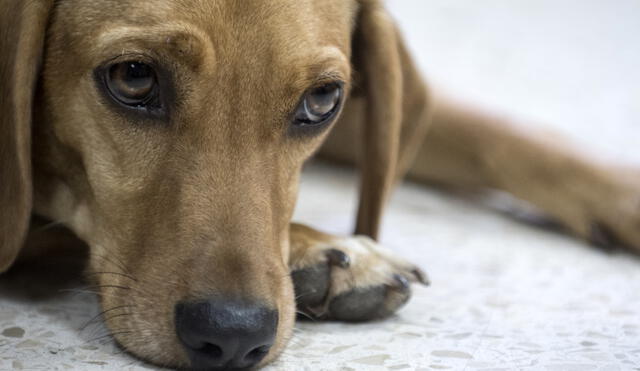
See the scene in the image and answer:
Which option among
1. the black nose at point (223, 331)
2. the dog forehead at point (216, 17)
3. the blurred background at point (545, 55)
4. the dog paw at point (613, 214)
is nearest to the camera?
the black nose at point (223, 331)

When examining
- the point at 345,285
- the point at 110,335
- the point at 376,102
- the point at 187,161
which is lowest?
the point at 110,335

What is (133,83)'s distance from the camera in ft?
7.20

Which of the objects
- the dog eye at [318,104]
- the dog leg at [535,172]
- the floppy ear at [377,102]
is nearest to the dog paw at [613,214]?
the dog leg at [535,172]

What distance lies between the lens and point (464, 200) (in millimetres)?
4133

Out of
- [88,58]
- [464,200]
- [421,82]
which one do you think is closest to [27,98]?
[88,58]

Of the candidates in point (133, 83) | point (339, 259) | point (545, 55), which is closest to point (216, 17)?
point (133, 83)

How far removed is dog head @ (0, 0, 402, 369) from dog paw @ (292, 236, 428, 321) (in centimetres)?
9

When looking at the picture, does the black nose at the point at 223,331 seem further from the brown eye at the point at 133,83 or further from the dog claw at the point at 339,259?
the brown eye at the point at 133,83

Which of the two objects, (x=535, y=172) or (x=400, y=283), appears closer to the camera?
(x=400, y=283)

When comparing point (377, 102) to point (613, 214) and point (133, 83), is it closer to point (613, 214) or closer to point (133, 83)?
point (133, 83)

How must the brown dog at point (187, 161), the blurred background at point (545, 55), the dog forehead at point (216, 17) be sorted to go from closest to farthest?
1. the brown dog at point (187, 161)
2. the dog forehead at point (216, 17)
3. the blurred background at point (545, 55)

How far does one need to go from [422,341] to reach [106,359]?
30.2 inches

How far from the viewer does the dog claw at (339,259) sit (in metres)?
2.39

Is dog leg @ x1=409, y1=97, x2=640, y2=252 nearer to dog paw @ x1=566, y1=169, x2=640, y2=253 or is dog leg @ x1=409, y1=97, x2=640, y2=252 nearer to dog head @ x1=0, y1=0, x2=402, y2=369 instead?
dog paw @ x1=566, y1=169, x2=640, y2=253
